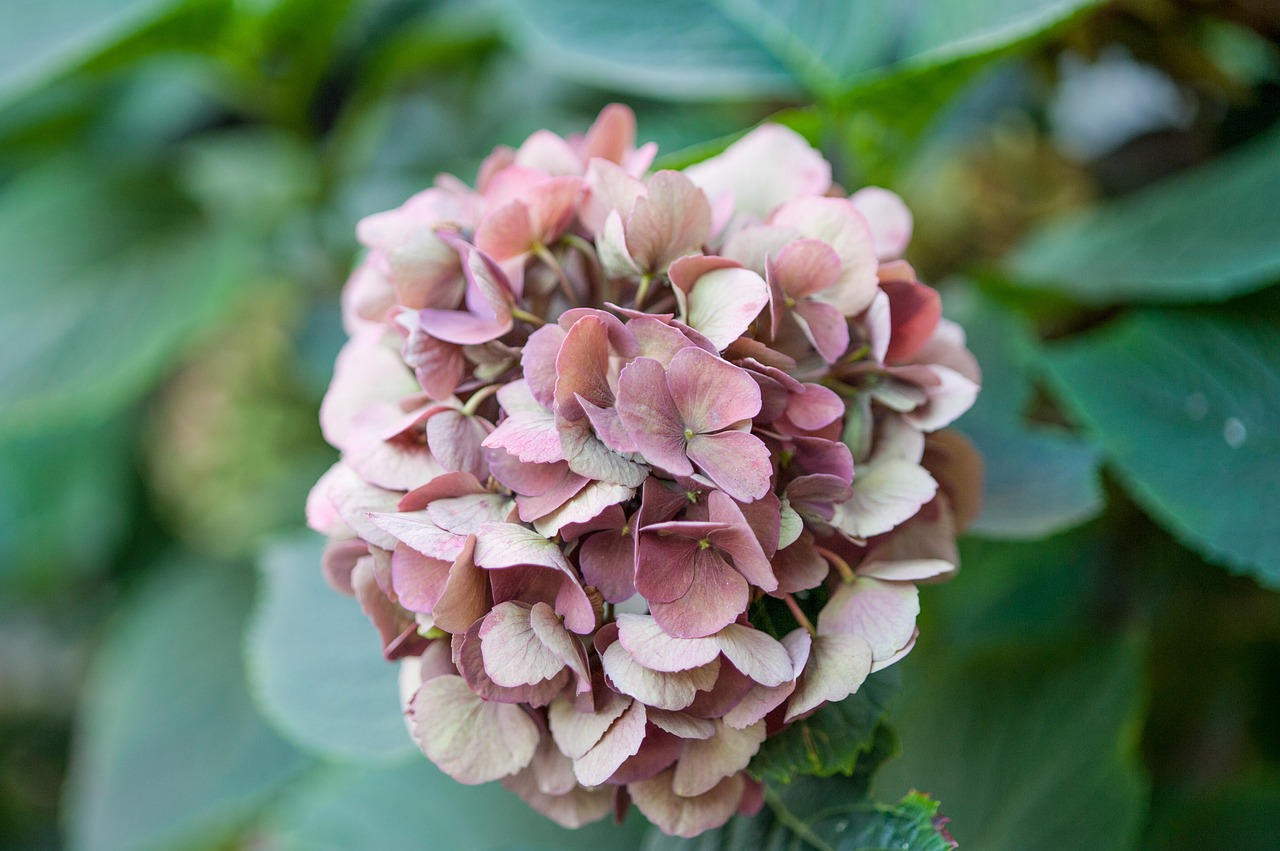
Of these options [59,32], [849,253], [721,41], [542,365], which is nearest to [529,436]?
[542,365]

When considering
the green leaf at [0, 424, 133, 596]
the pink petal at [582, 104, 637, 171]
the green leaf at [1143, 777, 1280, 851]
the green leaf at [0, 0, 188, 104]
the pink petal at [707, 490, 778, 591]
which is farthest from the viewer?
the green leaf at [0, 424, 133, 596]

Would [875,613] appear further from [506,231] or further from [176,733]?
[176,733]

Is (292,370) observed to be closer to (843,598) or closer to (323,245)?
(323,245)

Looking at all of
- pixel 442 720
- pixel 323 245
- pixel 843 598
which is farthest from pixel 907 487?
pixel 323 245

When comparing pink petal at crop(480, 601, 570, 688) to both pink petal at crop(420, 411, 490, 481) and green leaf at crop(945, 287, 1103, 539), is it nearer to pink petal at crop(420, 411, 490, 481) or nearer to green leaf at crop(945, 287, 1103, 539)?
pink petal at crop(420, 411, 490, 481)

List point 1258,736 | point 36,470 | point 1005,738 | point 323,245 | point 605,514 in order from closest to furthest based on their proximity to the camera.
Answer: point 605,514 → point 1005,738 → point 1258,736 → point 323,245 → point 36,470

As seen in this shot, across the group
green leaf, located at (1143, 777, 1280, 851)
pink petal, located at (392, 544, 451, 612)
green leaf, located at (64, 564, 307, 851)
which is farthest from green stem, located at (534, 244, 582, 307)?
green leaf, located at (64, 564, 307, 851)

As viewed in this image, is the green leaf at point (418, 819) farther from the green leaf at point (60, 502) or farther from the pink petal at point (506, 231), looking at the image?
the green leaf at point (60, 502)
